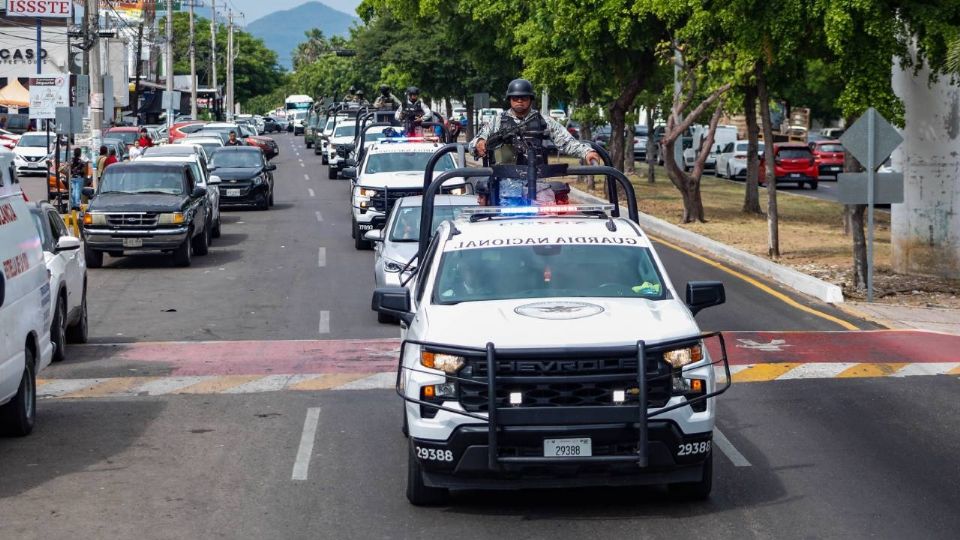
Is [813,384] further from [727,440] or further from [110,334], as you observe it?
[110,334]

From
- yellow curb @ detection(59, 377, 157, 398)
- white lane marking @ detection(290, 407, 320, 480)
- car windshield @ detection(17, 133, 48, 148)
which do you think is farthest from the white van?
car windshield @ detection(17, 133, 48, 148)

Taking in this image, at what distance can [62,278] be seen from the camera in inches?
613

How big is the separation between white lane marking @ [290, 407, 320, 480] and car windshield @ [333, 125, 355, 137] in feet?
130

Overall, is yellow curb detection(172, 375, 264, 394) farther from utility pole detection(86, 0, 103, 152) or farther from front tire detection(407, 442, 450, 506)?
utility pole detection(86, 0, 103, 152)

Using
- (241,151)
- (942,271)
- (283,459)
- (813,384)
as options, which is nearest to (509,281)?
(283,459)

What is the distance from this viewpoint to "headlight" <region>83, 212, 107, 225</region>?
81.1 feet

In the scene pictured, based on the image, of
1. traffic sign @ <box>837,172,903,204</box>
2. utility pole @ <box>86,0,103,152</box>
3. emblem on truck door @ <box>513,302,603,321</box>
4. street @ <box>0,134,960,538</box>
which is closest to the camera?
street @ <box>0,134,960,538</box>

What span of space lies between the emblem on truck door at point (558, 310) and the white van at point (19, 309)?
3.84 meters

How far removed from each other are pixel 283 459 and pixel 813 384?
5.63 metres

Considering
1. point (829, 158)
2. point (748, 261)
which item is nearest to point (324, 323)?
point (748, 261)

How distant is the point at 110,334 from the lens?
18.0 metres

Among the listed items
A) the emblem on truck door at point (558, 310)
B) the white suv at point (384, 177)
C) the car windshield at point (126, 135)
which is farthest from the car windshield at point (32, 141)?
the emblem on truck door at point (558, 310)

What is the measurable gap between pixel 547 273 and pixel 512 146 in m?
3.75

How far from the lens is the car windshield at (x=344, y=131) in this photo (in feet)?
169
